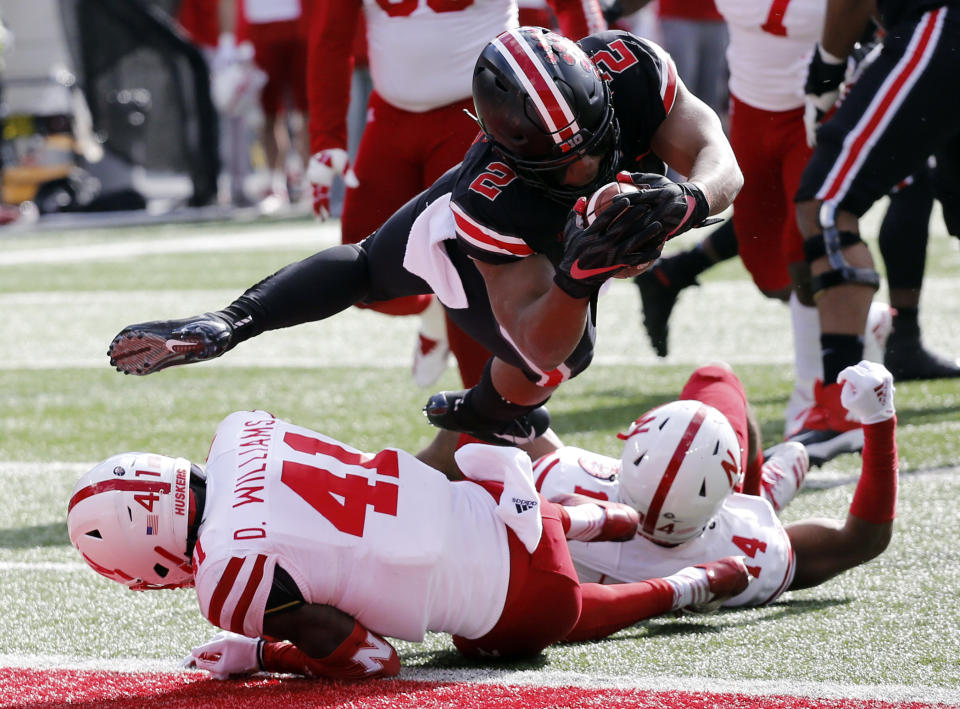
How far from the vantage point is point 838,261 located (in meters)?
4.27

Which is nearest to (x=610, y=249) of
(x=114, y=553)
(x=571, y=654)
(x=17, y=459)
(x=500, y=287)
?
(x=500, y=287)

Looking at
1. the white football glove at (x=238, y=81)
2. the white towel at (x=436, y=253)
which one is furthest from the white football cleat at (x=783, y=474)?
the white football glove at (x=238, y=81)

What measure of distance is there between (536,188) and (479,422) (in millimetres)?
881

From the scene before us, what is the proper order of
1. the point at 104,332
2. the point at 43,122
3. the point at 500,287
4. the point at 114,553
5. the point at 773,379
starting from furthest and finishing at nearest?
the point at 43,122
the point at 104,332
the point at 773,379
the point at 500,287
the point at 114,553

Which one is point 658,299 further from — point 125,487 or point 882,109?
point 125,487

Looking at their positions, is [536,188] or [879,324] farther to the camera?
[879,324]

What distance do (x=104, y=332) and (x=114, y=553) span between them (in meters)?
5.02

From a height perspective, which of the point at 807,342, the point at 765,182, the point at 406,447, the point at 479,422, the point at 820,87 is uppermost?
the point at 820,87

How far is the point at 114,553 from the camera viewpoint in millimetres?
2867

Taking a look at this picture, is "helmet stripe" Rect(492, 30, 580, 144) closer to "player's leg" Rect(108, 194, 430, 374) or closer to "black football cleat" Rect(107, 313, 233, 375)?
"player's leg" Rect(108, 194, 430, 374)

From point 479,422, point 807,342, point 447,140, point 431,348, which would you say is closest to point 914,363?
point 807,342

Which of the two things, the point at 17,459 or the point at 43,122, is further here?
the point at 43,122

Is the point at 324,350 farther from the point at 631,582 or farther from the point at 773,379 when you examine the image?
the point at 631,582

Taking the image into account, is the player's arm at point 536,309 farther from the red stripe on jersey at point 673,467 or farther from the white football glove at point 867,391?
the white football glove at point 867,391
